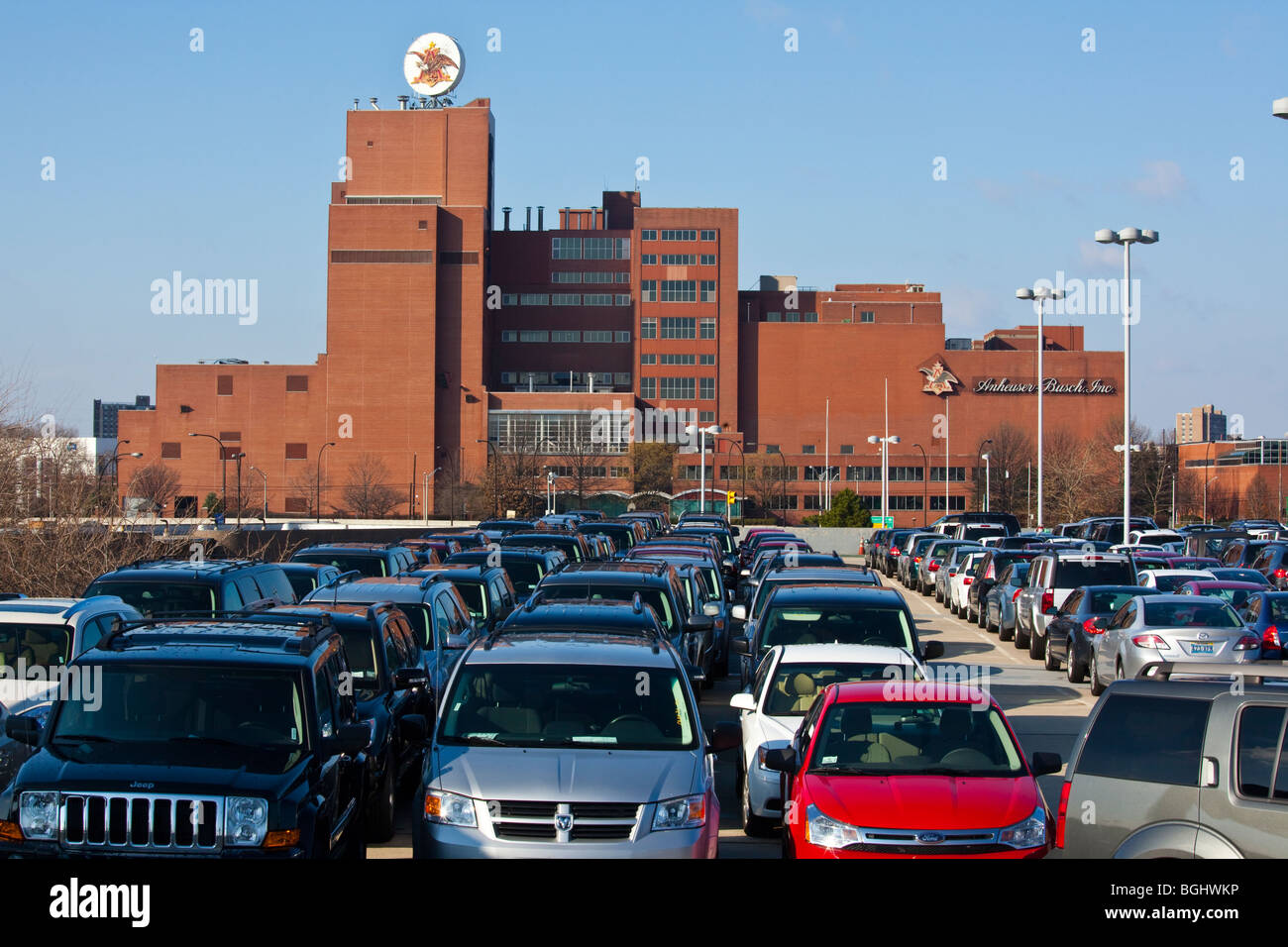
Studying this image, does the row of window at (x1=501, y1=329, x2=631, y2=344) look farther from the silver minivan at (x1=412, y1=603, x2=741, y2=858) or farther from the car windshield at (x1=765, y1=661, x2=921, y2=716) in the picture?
the silver minivan at (x1=412, y1=603, x2=741, y2=858)

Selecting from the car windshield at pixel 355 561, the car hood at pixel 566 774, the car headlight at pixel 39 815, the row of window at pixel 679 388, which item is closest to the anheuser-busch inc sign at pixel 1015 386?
the row of window at pixel 679 388

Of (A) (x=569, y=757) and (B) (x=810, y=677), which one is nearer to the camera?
(A) (x=569, y=757)

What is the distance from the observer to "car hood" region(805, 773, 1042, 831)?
25.0ft

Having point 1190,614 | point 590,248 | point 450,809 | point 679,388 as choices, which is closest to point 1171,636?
point 1190,614

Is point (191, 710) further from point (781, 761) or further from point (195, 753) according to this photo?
point (781, 761)

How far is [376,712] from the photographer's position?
33.9 ft

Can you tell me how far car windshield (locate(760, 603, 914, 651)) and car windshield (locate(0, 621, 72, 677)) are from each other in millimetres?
6439

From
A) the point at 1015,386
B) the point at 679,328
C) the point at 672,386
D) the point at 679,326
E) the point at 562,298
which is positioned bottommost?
the point at 672,386

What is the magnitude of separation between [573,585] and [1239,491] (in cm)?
11137

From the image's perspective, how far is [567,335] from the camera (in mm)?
124188

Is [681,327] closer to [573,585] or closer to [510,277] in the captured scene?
[510,277]

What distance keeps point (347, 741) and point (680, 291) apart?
11487 cm
